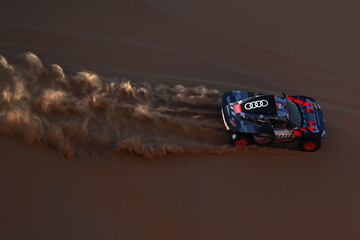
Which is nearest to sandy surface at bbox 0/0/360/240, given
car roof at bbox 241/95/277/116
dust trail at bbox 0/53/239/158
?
dust trail at bbox 0/53/239/158

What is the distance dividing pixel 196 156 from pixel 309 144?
242cm

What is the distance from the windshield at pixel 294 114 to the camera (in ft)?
35.7

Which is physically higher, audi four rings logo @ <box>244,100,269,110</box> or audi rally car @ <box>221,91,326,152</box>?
audi four rings logo @ <box>244,100,269,110</box>

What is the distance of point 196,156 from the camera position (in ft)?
35.1

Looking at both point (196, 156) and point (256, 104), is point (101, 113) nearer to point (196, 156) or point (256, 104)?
point (196, 156)

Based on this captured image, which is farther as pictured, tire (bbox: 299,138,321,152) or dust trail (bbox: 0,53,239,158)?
tire (bbox: 299,138,321,152)

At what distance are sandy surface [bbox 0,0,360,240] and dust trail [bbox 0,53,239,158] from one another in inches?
10.1

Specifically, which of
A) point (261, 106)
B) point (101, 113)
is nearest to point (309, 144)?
point (261, 106)

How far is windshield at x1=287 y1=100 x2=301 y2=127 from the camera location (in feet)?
35.7

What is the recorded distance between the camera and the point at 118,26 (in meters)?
12.3

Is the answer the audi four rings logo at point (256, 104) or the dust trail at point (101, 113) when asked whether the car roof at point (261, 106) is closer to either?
the audi four rings logo at point (256, 104)

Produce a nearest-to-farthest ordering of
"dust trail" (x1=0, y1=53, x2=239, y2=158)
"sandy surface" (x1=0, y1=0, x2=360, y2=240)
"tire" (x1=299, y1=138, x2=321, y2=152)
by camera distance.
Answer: "sandy surface" (x1=0, y1=0, x2=360, y2=240) < "dust trail" (x1=0, y1=53, x2=239, y2=158) < "tire" (x1=299, y1=138, x2=321, y2=152)

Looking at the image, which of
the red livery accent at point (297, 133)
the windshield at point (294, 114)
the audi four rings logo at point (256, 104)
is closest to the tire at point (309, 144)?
the red livery accent at point (297, 133)

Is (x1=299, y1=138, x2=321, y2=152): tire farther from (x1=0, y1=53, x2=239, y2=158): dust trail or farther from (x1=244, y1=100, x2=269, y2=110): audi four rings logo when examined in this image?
(x1=0, y1=53, x2=239, y2=158): dust trail
